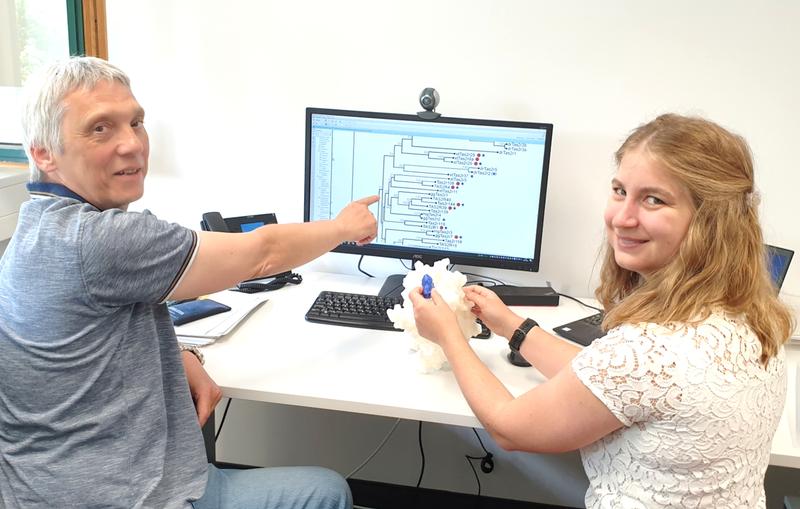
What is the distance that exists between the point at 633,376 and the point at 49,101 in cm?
102

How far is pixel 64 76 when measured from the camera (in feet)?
3.66

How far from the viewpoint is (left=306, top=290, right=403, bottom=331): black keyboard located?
1653 mm

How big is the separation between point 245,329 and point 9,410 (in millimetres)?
581

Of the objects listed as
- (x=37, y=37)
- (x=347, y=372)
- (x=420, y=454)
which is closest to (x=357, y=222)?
(x=347, y=372)

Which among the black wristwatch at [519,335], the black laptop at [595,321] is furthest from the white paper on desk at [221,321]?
the black laptop at [595,321]

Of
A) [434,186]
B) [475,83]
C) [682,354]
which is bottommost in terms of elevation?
[682,354]

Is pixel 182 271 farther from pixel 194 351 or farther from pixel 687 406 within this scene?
pixel 687 406

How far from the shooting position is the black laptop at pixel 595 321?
63.9 inches

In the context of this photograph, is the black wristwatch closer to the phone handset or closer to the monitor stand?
the monitor stand

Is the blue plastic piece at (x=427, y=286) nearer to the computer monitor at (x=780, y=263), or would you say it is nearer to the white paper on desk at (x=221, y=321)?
the white paper on desk at (x=221, y=321)

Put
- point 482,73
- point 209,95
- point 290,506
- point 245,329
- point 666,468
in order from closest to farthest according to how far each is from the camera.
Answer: point 666,468, point 290,506, point 245,329, point 482,73, point 209,95

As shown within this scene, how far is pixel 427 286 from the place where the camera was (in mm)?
1456

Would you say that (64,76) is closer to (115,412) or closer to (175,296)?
(175,296)

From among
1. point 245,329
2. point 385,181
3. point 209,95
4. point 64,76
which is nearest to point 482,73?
point 385,181
